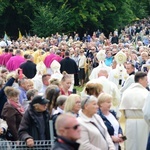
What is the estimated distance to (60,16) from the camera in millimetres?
53656

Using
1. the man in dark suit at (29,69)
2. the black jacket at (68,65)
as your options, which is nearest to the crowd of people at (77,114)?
the man in dark suit at (29,69)

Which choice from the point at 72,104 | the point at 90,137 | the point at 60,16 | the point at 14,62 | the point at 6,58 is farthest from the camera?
the point at 60,16

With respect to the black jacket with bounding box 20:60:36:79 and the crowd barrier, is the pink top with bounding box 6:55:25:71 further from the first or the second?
the crowd barrier

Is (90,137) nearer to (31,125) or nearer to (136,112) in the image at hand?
(31,125)

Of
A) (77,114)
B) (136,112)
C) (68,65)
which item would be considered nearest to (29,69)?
(68,65)

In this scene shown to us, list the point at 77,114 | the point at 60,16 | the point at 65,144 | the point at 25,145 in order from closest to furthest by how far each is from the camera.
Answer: the point at 65,144 → the point at 25,145 → the point at 77,114 → the point at 60,16

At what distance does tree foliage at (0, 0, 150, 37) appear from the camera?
172 feet

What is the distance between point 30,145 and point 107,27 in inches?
1951

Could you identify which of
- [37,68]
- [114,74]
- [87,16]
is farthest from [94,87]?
[87,16]

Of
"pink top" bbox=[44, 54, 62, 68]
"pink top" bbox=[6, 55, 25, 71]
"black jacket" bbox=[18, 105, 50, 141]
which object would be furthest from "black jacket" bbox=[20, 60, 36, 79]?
"black jacket" bbox=[18, 105, 50, 141]

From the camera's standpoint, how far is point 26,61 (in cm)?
2369

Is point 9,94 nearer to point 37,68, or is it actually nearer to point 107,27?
point 37,68

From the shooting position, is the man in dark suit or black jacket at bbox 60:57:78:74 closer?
the man in dark suit

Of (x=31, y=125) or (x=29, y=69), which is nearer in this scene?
(x=31, y=125)
